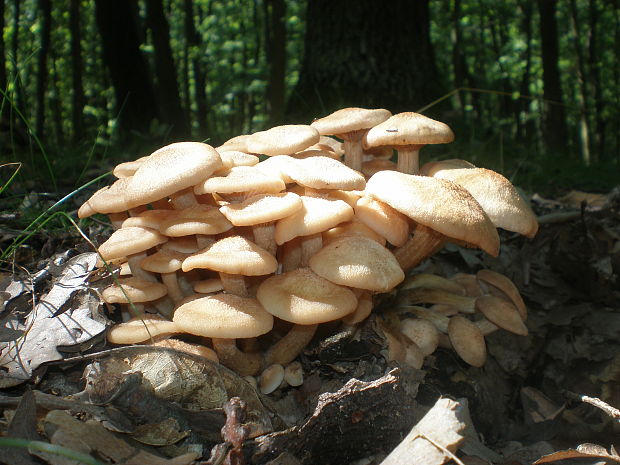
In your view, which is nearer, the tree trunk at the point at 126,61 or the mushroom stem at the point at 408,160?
the mushroom stem at the point at 408,160

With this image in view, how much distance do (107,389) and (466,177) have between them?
205 cm

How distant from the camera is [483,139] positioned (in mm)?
8156

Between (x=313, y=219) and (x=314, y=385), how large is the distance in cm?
83

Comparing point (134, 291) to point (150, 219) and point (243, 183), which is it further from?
point (243, 183)

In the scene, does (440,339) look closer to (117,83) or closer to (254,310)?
(254,310)

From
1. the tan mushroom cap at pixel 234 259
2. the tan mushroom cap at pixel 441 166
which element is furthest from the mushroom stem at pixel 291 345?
the tan mushroom cap at pixel 441 166

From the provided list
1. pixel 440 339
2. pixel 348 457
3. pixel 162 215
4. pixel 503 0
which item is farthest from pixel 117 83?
pixel 503 0

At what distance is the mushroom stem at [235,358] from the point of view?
94.8 inches

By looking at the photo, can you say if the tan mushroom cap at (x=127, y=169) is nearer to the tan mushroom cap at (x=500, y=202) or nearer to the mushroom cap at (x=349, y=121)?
the mushroom cap at (x=349, y=121)

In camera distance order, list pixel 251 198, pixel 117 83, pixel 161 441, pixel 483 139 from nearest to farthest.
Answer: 1. pixel 161 441
2. pixel 251 198
3. pixel 483 139
4. pixel 117 83

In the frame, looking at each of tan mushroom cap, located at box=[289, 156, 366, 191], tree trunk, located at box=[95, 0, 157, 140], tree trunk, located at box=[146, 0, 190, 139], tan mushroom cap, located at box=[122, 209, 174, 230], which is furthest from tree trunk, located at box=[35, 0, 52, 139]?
tan mushroom cap, located at box=[289, 156, 366, 191]

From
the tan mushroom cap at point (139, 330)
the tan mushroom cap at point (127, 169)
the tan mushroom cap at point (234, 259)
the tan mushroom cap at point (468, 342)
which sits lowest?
the tan mushroom cap at point (468, 342)

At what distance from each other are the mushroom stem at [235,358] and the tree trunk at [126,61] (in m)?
6.97

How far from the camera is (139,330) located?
7.55 feet
